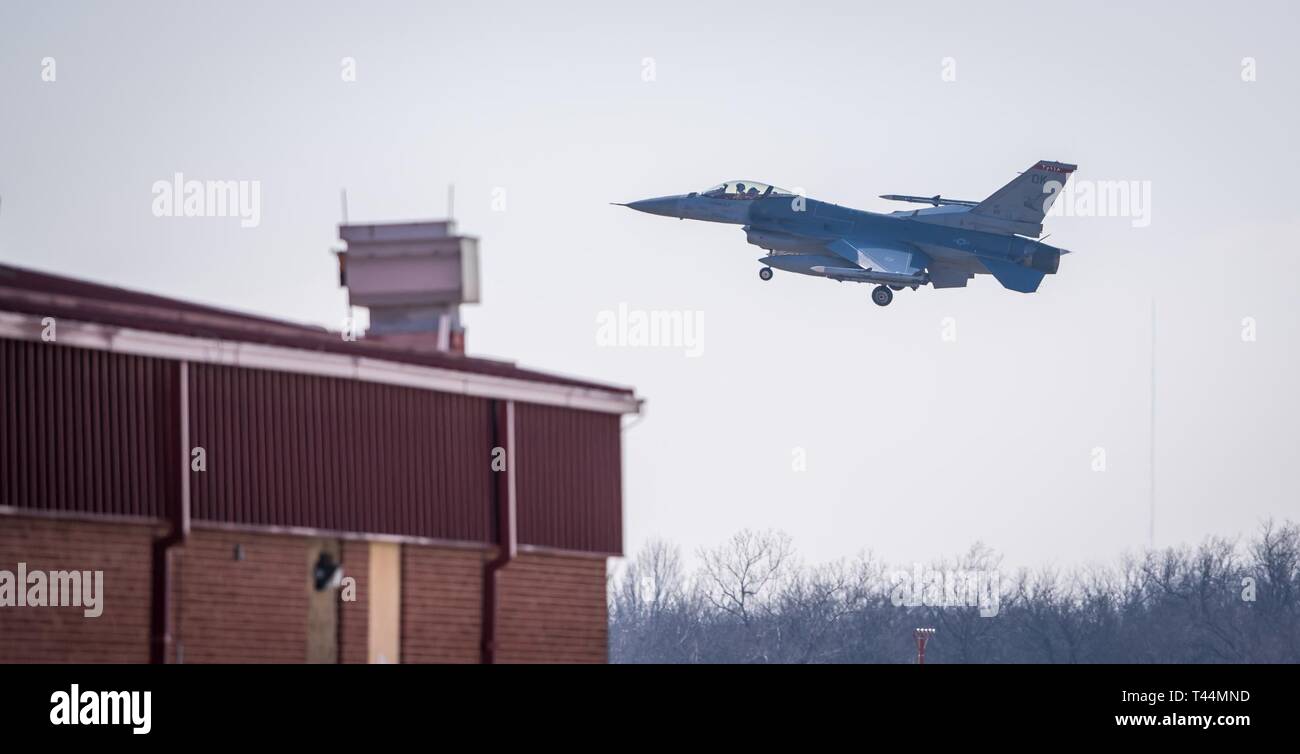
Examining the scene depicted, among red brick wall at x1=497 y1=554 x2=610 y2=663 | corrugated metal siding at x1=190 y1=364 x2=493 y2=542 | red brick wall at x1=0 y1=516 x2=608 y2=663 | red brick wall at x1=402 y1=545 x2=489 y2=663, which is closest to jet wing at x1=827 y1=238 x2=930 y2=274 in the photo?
red brick wall at x1=497 y1=554 x2=610 y2=663

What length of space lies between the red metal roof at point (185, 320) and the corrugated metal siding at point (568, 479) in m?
0.65

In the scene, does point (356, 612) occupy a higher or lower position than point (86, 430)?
lower

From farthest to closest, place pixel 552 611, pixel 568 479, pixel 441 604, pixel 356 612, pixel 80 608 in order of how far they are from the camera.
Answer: pixel 568 479
pixel 552 611
pixel 441 604
pixel 356 612
pixel 80 608

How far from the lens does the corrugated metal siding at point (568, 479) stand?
39688 mm

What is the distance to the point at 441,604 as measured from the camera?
38188mm

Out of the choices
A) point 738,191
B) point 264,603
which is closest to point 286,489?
point 264,603

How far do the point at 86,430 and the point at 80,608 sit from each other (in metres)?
2.46

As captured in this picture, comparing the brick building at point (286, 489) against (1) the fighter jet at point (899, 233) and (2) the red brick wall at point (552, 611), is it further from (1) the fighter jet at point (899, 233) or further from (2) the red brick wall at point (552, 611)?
(1) the fighter jet at point (899, 233)

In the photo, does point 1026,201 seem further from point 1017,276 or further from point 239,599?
point 239,599

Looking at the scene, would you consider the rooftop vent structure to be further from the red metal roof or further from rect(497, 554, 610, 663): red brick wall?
rect(497, 554, 610, 663): red brick wall

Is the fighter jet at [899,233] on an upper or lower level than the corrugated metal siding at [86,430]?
upper

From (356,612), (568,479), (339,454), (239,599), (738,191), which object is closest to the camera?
(239,599)

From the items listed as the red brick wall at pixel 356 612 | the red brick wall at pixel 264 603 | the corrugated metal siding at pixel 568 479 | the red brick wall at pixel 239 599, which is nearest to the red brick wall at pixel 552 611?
the red brick wall at pixel 264 603

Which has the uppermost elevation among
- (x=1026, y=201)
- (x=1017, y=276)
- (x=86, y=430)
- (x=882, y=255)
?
(x=1026, y=201)
